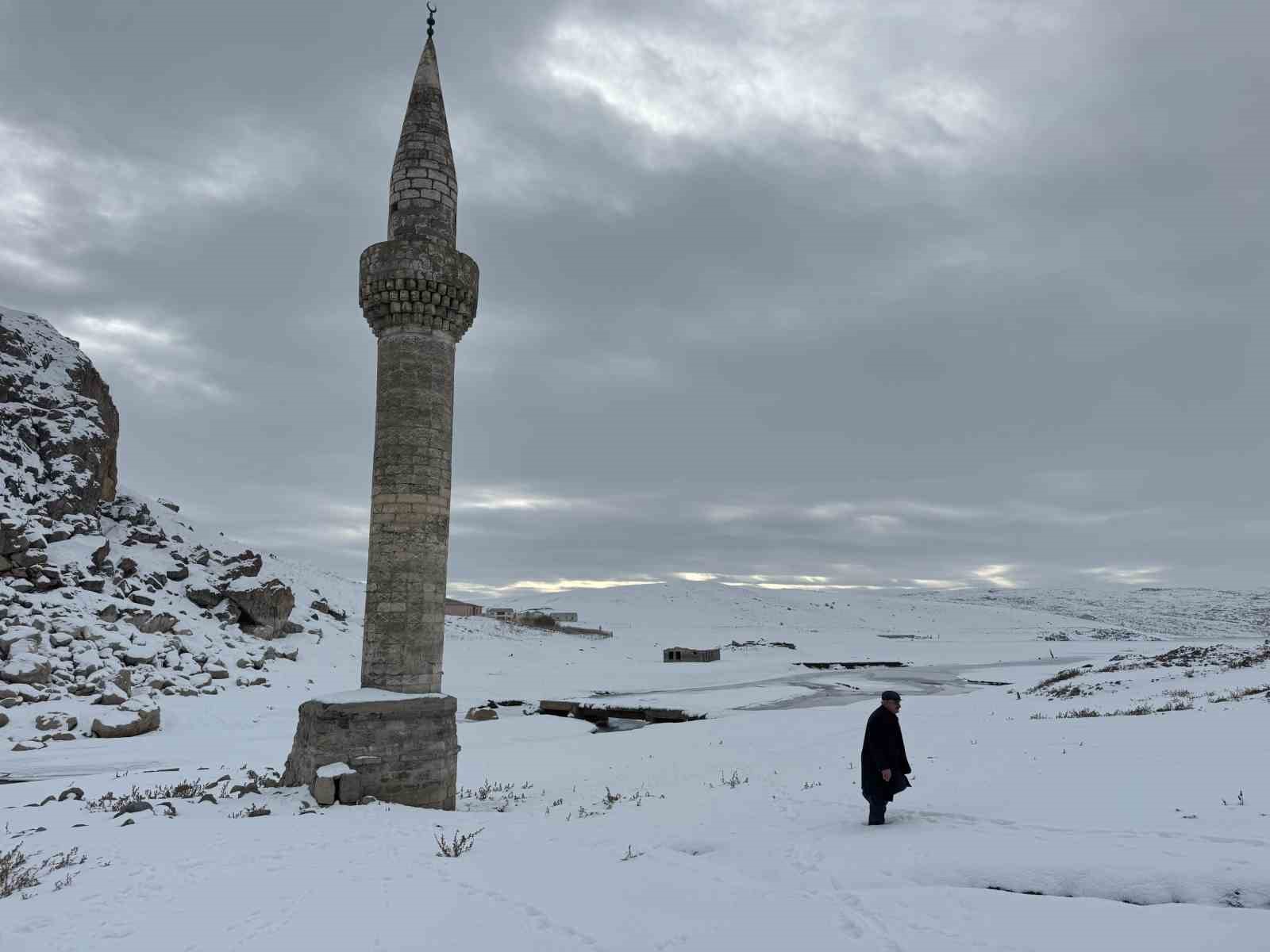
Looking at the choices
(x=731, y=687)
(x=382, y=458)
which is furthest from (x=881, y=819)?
(x=731, y=687)

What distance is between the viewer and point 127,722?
19969mm

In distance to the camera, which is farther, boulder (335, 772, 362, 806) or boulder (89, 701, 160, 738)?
boulder (89, 701, 160, 738)

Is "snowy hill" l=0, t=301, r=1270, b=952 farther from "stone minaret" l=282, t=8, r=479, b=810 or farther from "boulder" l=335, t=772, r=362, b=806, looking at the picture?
"stone minaret" l=282, t=8, r=479, b=810

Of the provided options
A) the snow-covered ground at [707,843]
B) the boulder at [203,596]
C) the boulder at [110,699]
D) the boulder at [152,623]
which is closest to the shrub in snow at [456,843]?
the snow-covered ground at [707,843]

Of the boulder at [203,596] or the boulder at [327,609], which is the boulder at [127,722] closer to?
the boulder at [203,596]

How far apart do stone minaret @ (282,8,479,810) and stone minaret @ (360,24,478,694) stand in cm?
2

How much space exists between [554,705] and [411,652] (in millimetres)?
16739

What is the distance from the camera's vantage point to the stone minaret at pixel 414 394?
44.2ft

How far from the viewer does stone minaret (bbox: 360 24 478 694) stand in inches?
530

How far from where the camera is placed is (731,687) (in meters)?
37.5

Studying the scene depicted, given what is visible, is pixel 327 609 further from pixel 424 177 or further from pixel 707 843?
pixel 707 843

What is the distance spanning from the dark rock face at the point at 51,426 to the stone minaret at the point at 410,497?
69.0 ft

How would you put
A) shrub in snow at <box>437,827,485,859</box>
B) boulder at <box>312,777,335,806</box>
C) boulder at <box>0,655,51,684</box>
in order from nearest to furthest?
shrub in snow at <box>437,827,485,859</box>, boulder at <box>312,777,335,806</box>, boulder at <box>0,655,51,684</box>

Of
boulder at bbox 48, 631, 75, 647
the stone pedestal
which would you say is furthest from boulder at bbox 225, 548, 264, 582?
the stone pedestal
